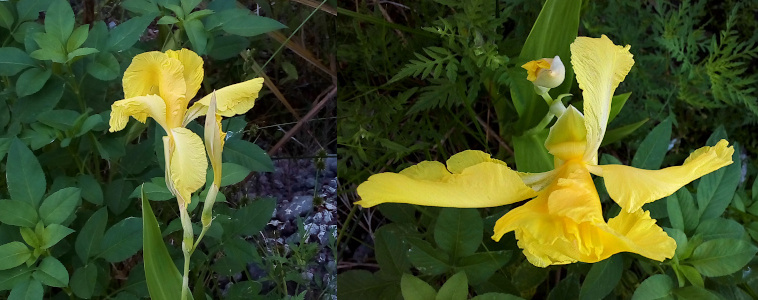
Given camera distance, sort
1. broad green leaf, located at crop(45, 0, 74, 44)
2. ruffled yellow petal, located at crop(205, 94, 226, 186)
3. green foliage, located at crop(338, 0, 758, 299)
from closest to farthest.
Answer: ruffled yellow petal, located at crop(205, 94, 226, 186) → broad green leaf, located at crop(45, 0, 74, 44) → green foliage, located at crop(338, 0, 758, 299)

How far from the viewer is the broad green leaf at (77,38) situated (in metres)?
0.41

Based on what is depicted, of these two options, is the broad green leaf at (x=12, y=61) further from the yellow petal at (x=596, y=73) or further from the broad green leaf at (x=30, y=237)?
the yellow petal at (x=596, y=73)

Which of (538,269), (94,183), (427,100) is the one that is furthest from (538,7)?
(94,183)

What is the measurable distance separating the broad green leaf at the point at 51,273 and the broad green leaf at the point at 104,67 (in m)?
0.12

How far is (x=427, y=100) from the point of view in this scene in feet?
2.04

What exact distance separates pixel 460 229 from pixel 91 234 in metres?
0.26

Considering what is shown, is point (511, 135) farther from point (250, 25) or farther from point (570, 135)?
point (250, 25)

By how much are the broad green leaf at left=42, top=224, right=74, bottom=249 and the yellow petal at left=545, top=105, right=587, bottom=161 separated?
1.04 ft

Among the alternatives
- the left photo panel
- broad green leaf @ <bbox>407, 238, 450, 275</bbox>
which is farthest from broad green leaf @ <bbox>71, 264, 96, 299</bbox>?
broad green leaf @ <bbox>407, 238, 450, 275</bbox>

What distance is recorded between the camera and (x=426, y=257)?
0.51 metres

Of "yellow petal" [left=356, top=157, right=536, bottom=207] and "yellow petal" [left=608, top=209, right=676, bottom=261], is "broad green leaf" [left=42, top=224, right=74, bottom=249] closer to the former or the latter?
"yellow petal" [left=356, top=157, right=536, bottom=207]

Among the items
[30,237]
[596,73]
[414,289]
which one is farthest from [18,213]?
[596,73]

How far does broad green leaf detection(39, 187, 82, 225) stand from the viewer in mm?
402

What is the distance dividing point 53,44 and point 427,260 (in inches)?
12.0
